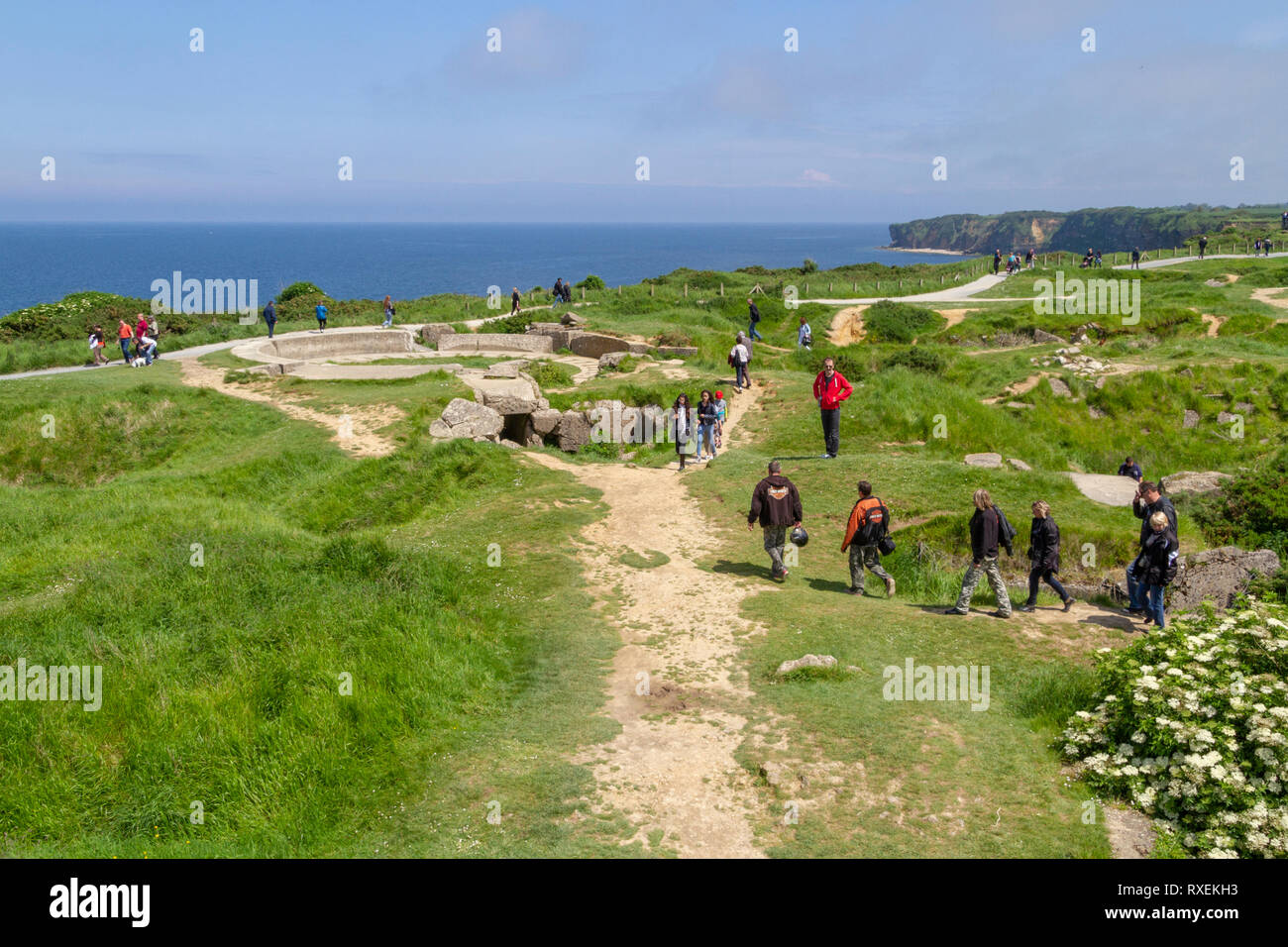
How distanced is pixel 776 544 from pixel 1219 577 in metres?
6.35

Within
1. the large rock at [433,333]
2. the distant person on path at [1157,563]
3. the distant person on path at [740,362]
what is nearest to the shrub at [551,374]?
the distant person on path at [740,362]

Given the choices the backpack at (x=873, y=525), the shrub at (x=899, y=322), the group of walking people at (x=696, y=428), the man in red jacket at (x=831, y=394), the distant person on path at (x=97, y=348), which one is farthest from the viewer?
the shrub at (x=899, y=322)

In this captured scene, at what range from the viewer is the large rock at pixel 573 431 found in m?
24.4

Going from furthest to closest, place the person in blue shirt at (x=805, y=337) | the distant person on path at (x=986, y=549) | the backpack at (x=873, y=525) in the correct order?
1. the person in blue shirt at (x=805, y=337)
2. the backpack at (x=873, y=525)
3. the distant person on path at (x=986, y=549)

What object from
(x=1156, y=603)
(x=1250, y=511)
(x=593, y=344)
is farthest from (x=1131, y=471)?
(x=593, y=344)

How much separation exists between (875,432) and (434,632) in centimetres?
1487

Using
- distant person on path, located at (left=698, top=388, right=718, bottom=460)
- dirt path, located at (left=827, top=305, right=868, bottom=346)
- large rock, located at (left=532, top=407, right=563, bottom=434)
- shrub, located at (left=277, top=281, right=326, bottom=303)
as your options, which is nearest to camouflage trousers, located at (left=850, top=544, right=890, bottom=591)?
distant person on path, located at (left=698, top=388, right=718, bottom=460)

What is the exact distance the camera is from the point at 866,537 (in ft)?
42.6

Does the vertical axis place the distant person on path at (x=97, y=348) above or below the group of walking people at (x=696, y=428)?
above

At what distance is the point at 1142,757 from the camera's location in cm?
790

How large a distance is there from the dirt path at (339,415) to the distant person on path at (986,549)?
1421 centimetres

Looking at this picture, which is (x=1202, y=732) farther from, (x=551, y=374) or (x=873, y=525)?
(x=551, y=374)

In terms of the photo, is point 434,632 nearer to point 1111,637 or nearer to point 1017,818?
point 1017,818

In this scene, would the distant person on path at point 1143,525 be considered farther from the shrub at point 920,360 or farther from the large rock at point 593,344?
the large rock at point 593,344
